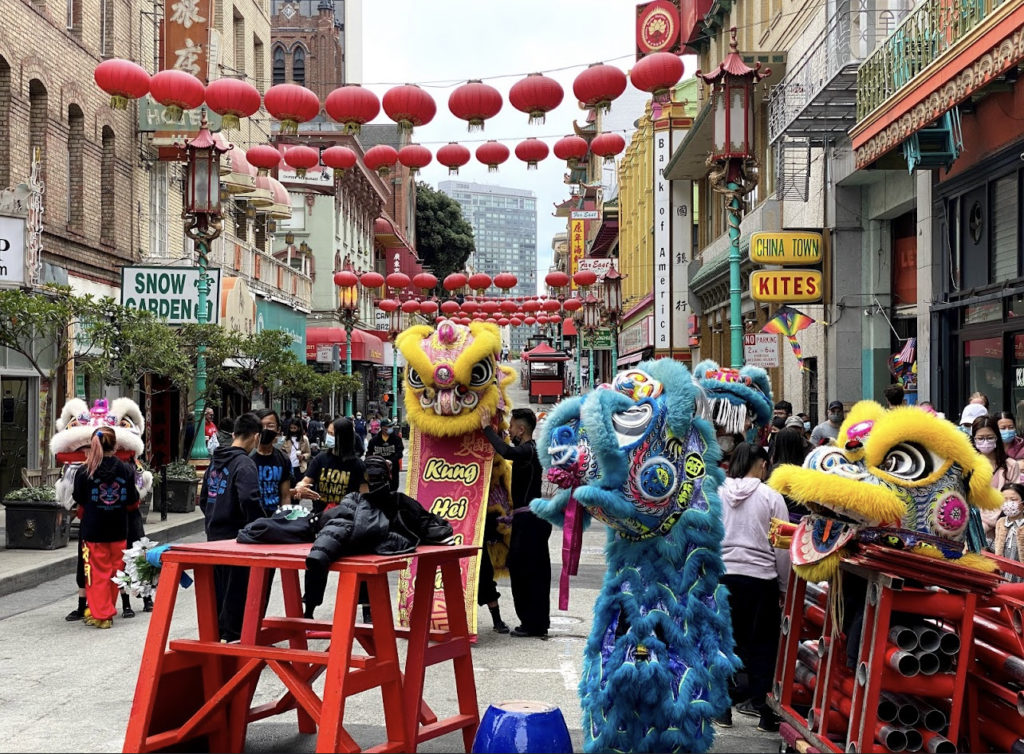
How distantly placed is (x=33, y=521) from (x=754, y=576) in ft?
33.7

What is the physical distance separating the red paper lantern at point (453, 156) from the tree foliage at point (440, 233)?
6542 cm

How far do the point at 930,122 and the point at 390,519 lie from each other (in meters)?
9.41

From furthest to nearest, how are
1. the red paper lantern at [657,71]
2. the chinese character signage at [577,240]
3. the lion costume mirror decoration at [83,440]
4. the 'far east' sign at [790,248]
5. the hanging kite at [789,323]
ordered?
1. the chinese character signage at [577,240]
2. the 'far east' sign at [790,248]
3. the hanging kite at [789,323]
4. the red paper lantern at [657,71]
5. the lion costume mirror decoration at [83,440]

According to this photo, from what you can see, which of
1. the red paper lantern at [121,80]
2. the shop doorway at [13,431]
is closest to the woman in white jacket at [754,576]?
the red paper lantern at [121,80]

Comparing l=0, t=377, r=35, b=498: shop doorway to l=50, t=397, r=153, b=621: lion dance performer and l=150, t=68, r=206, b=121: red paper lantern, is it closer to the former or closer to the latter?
l=150, t=68, r=206, b=121: red paper lantern

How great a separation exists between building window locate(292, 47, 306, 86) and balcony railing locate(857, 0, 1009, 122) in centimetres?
5334

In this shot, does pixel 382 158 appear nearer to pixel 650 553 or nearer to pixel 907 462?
pixel 650 553

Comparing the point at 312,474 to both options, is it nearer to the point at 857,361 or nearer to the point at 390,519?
the point at 390,519

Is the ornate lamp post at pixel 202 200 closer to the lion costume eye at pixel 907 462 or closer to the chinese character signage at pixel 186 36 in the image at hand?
the chinese character signage at pixel 186 36

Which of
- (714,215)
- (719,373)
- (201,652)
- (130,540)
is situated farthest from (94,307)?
(714,215)

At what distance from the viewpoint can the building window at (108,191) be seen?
78.6ft

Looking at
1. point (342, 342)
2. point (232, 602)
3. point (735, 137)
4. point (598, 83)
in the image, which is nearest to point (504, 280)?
point (342, 342)

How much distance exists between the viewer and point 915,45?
13562mm

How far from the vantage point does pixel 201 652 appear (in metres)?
5.71
